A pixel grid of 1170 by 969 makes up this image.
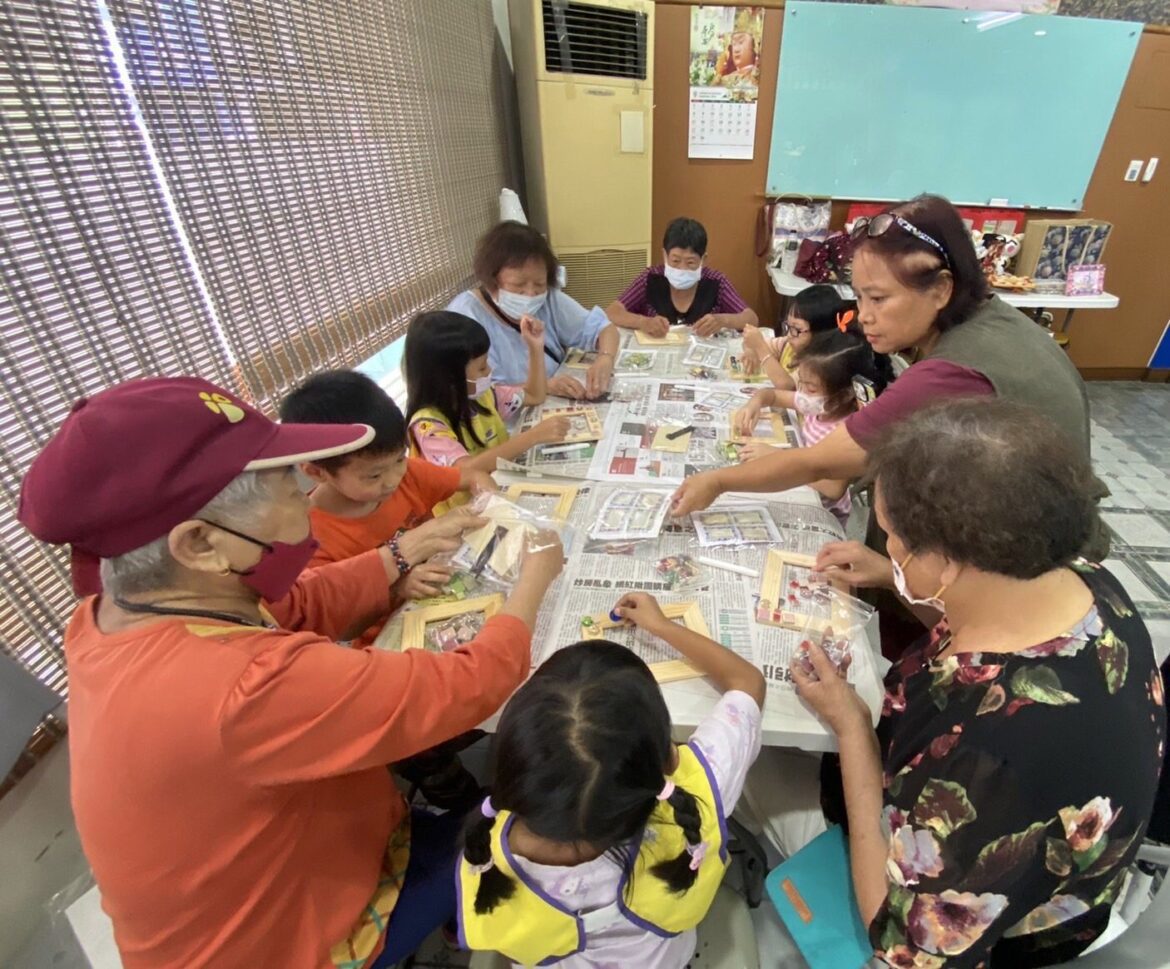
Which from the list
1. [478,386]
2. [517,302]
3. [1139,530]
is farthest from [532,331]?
[1139,530]

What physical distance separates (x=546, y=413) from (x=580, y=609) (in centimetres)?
105

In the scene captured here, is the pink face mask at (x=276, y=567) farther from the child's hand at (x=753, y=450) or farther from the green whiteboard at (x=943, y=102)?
the green whiteboard at (x=943, y=102)

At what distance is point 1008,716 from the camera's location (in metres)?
0.76

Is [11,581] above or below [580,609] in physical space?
above

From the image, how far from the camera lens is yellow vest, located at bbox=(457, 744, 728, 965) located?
2.62ft

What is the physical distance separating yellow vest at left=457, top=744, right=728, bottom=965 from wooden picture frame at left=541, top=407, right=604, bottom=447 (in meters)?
1.21

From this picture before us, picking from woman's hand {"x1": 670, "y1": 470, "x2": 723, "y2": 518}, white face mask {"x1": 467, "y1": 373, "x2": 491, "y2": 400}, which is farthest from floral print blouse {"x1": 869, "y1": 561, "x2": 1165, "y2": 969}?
white face mask {"x1": 467, "y1": 373, "x2": 491, "y2": 400}

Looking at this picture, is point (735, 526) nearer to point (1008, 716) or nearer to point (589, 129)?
point (1008, 716)

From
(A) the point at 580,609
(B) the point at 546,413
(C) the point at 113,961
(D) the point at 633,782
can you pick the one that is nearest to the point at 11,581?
(C) the point at 113,961

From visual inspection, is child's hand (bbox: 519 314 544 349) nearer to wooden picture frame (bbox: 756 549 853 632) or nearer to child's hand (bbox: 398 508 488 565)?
child's hand (bbox: 398 508 488 565)

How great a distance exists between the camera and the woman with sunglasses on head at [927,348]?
1.32 metres

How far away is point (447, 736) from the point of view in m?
0.87

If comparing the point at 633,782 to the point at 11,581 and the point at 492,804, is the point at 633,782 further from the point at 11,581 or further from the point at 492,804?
the point at 11,581

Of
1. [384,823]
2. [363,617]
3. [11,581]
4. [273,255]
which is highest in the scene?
[273,255]
